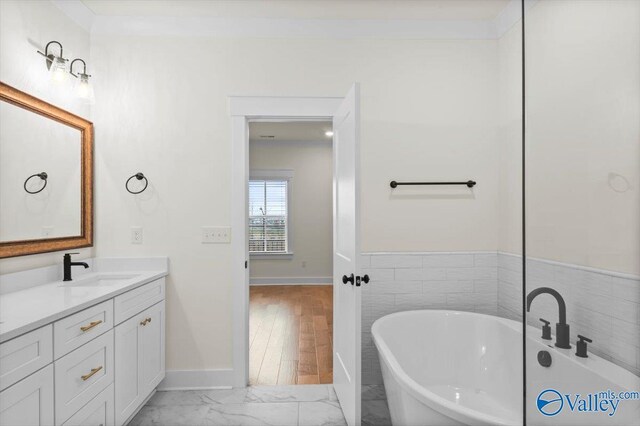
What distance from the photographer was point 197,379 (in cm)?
248

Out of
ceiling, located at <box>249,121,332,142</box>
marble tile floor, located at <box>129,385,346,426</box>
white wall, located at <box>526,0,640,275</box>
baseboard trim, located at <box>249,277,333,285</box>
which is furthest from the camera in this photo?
baseboard trim, located at <box>249,277,333,285</box>

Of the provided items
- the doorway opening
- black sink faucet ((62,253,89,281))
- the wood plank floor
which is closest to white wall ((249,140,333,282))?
the doorway opening

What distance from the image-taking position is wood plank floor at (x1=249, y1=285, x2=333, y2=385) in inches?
106

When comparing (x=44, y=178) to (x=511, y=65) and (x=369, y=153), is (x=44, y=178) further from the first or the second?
(x=511, y=65)

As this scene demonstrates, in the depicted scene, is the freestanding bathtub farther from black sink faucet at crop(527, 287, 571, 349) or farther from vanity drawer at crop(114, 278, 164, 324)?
vanity drawer at crop(114, 278, 164, 324)

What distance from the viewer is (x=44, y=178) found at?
79.1 inches

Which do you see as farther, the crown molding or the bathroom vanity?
the crown molding

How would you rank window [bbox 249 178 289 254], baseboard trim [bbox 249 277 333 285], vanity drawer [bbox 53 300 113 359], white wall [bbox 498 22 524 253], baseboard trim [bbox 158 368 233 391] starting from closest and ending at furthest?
vanity drawer [bbox 53 300 113 359] < white wall [bbox 498 22 524 253] < baseboard trim [bbox 158 368 233 391] < baseboard trim [bbox 249 277 333 285] < window [bbox 249 178 289 254]

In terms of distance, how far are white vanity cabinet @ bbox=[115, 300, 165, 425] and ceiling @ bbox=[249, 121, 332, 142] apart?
3.49 meters

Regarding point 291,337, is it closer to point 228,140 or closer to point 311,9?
point 228,140

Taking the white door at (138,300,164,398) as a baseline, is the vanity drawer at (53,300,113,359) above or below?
above

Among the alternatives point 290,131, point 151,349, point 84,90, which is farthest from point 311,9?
point 290,131

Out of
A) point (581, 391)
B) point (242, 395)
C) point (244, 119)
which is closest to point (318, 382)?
point (242, 395)

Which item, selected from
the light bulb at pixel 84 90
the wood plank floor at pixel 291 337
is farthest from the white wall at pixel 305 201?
the light bulb at pixel 84 90
